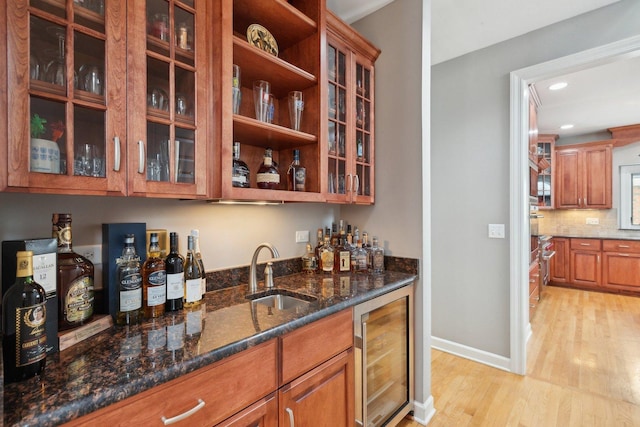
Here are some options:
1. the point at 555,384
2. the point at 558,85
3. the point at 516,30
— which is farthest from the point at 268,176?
the point at 558,85

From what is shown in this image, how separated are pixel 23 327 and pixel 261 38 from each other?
1.52 metres

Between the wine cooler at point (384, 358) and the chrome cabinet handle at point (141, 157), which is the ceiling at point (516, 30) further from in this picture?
the wine cooler at point (384, 358)

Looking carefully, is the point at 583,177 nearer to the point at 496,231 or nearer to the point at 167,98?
the point at 496,231

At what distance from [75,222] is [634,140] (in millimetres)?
7197

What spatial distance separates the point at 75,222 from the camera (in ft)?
3.76

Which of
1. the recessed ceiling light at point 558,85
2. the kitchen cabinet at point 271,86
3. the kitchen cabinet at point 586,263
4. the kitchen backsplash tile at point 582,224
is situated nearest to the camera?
the kitchen cabinet at point 271,86

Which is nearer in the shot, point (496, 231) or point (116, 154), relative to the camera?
point (116, 154)

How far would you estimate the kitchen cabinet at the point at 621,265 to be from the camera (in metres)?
4.57

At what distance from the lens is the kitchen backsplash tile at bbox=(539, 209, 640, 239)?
16.8ft

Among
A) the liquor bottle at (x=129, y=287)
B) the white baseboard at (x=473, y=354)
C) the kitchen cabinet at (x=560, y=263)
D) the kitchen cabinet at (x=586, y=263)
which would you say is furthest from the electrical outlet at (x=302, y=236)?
the kitchen cabinet at (x=586, y=263)

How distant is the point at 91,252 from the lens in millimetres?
1186

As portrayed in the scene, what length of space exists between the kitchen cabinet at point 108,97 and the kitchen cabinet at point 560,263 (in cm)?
618

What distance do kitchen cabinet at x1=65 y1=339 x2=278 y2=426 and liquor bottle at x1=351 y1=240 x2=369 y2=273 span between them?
0.99 metres

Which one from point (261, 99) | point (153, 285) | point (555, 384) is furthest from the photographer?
point (555, 384)
